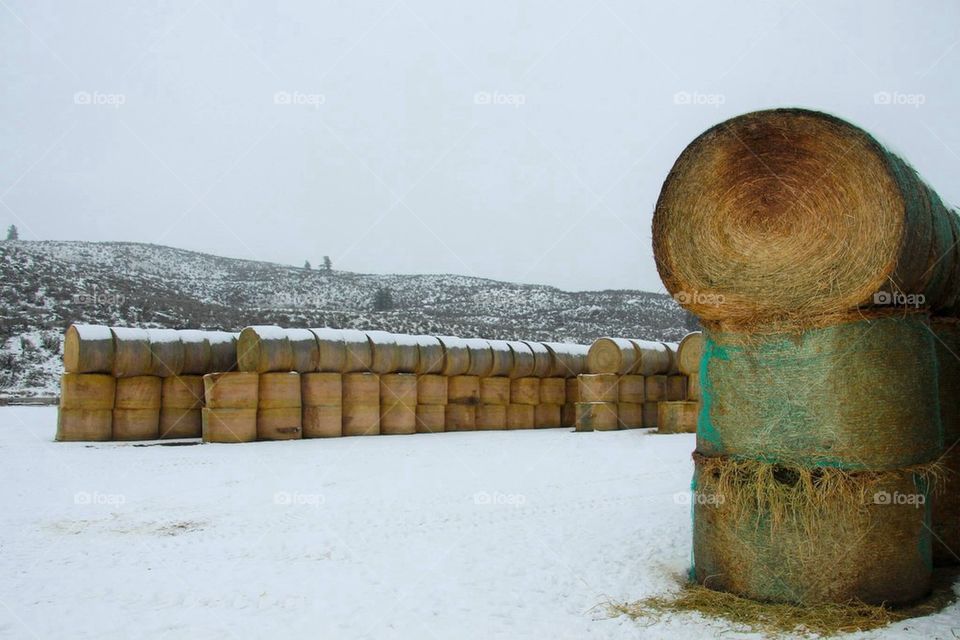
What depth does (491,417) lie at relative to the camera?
632 inches

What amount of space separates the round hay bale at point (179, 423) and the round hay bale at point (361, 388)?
8.22 feet

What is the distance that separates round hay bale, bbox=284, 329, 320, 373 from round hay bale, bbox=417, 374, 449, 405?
2.35 m

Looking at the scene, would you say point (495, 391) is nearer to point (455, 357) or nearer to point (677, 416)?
point (455, 357)

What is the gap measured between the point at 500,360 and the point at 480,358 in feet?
1.62

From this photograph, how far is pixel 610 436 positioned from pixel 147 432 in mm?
7932

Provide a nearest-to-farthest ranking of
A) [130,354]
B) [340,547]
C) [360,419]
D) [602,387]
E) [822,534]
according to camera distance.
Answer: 1. [822,534]
2. [340,547]
3. [130,354]
4. [360,419]
5. [602,387]

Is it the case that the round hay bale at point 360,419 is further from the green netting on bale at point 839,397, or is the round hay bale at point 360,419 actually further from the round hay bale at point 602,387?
the green netting on bale at point 839,397

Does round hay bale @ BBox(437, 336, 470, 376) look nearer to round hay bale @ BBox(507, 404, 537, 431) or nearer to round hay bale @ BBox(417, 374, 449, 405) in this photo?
round hay bale @ BBox(417, 374, 449, 405)

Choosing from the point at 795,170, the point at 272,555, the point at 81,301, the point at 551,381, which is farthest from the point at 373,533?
the point at 81,301

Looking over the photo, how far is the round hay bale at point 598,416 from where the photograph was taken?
15.1m

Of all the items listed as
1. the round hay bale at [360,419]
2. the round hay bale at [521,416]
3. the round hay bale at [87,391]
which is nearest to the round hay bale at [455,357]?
the round hay bale at [521,416]

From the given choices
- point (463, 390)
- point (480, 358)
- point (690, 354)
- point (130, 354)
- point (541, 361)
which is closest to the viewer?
point (130, 354)

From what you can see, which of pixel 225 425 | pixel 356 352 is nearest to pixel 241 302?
pixel 356 352

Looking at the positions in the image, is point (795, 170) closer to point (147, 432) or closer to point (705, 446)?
point (705, 446)
